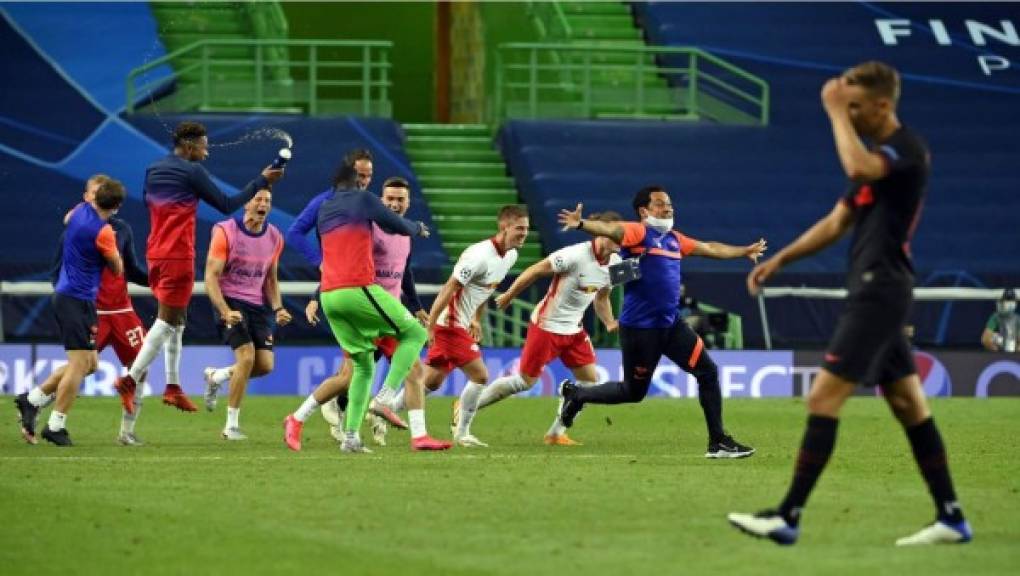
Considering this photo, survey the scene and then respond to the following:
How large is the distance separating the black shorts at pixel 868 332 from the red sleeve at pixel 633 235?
21.2 ft

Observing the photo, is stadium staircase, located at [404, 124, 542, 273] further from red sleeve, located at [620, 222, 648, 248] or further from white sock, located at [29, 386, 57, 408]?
red sleeve, located at [620, 222, 648, 248]

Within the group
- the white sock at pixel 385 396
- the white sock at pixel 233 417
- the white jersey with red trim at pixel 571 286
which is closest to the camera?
the white sock at pixel 385 396

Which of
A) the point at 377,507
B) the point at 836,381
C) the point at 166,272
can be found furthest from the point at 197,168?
the point at 836,381

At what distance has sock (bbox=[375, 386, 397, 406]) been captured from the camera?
1702 centimetres

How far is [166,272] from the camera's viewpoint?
704 inches

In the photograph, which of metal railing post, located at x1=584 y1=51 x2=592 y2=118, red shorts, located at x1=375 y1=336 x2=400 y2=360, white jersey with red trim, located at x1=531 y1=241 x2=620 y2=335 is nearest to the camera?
red shorts, located at x1=375 y1=336 x2=400 y2=360

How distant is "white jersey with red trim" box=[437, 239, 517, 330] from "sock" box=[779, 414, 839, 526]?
26.4 ft

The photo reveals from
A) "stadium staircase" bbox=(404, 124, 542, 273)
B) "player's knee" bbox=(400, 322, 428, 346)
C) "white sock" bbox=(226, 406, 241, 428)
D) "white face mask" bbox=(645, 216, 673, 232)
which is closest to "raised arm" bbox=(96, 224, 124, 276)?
"white sock" bbox=(226, 406, 241, 428)

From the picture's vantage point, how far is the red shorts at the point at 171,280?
58.7 ft

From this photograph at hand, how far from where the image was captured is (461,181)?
1492 inches

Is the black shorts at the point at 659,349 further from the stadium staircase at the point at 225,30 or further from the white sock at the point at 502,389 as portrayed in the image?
the stadium staircase at the point at 225,30

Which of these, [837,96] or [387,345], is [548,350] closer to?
[387,345]

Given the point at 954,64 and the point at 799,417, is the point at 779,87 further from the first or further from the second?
the point at 799,417

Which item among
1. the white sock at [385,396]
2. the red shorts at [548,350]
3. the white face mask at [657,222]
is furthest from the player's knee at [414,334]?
the red shorts at [548,350]
